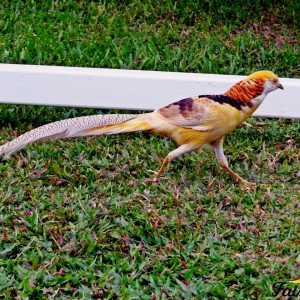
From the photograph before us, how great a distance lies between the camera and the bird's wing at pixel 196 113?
15.6 feet

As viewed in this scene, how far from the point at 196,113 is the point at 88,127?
2.10ft

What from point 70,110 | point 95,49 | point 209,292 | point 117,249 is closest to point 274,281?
point 209,292

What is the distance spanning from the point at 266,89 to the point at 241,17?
89.6 inches

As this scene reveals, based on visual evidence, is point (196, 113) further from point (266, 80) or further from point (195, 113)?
point (266, 80)

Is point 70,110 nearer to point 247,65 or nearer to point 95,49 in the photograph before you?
point 95,49

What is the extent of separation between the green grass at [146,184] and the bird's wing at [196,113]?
0.43 m

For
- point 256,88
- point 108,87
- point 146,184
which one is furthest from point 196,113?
point 108,87

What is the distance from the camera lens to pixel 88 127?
4.87 m

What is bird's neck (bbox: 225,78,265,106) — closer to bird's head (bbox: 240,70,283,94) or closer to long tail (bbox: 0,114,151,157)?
bird's head (bbox: 240,70,283,94)

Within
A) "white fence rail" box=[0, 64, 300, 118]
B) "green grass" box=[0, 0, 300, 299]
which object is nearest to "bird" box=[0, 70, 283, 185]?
"green grass" box=[0, 0, 300, 299]

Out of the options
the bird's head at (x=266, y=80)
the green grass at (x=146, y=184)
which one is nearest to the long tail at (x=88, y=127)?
the green grass at (x=146, y=184)

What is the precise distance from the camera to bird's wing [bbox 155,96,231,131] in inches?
188

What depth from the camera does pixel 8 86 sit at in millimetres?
5625

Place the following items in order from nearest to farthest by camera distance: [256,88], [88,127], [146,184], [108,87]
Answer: [256,88], [88,127], [146,184], [108,87]
